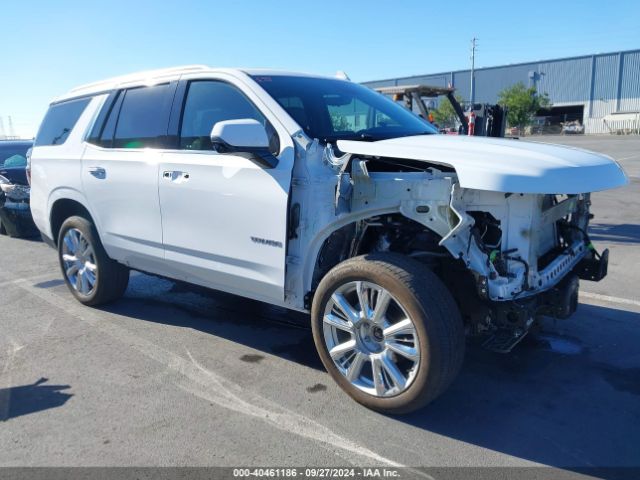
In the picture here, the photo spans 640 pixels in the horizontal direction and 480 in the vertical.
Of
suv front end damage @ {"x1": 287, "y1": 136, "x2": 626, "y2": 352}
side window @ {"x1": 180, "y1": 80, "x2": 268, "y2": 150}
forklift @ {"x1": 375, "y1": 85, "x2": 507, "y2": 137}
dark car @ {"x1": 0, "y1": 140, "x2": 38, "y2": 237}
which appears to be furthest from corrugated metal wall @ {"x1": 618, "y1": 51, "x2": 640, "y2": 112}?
side window @ {"x1": 180, "y1": 80, "x2": 268, "y2": 150}

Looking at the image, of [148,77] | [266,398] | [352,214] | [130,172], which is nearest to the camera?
[352,214]

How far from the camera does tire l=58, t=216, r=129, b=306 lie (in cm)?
494

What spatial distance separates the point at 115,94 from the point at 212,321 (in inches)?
86.9

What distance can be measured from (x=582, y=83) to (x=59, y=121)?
6727 centimetres

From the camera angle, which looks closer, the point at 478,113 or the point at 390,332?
the point at 390,332

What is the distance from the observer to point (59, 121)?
17.7 feet

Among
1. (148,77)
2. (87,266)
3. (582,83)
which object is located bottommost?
(87,266)

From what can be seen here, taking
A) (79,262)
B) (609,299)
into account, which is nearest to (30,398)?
(79,262)

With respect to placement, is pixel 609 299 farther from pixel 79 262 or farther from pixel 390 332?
pixel 79 262

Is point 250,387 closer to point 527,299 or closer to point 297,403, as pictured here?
point 297,403

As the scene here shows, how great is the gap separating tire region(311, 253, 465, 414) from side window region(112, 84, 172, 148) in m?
2.01

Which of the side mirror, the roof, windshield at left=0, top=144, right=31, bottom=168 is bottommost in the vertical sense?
windshield at left=0, top=144, right=31, bottom=168

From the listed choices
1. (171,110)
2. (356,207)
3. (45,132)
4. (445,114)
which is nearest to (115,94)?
(171,110)
